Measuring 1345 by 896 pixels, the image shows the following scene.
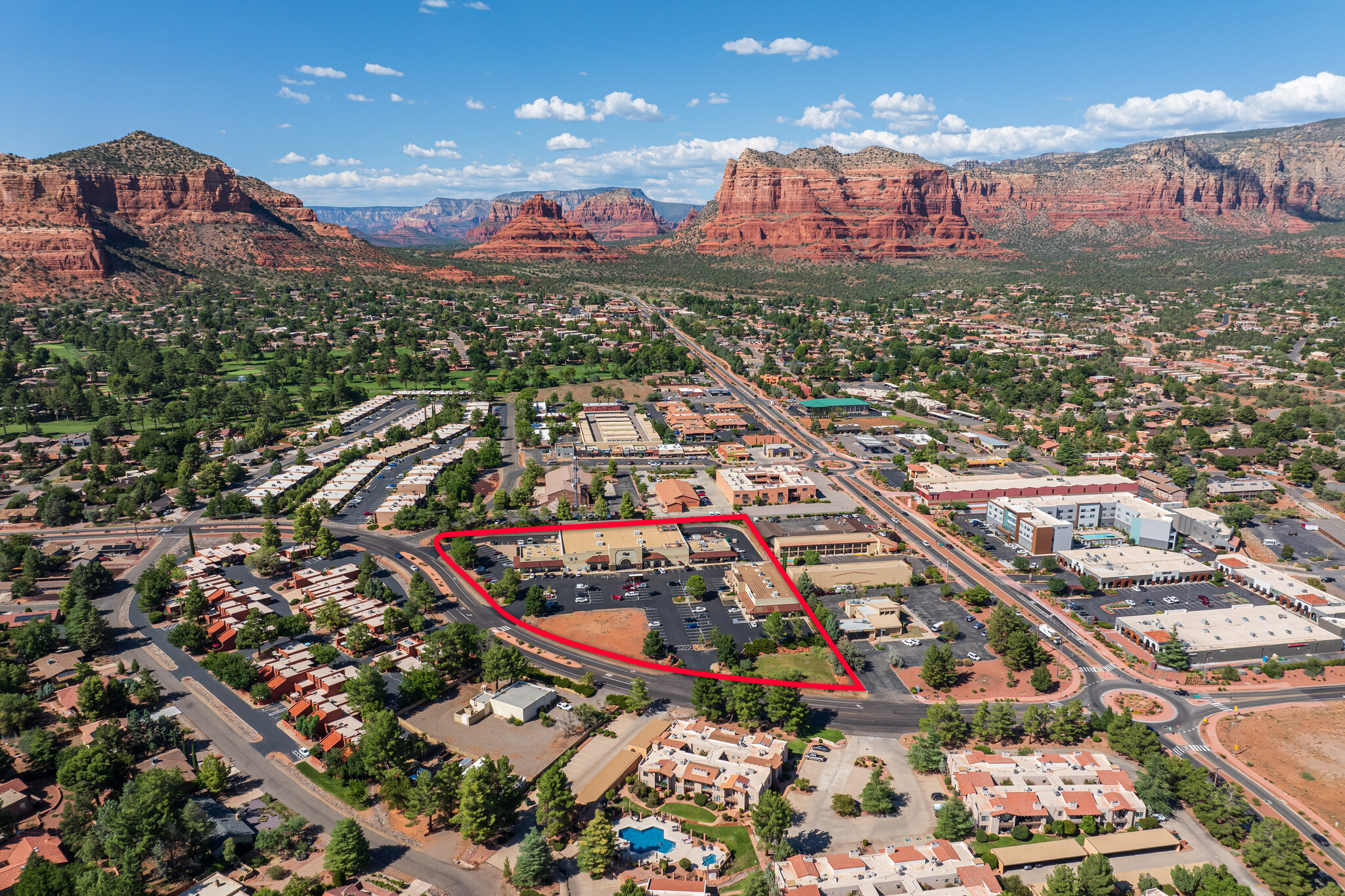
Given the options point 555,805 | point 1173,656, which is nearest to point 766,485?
point 1173,656

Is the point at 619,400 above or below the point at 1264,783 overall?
above

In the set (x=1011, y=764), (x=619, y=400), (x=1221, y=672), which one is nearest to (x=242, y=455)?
(x=619, y=400)

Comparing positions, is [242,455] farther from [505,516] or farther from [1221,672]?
[1221,672]

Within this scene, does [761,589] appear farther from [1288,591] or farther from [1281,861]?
[1288,591]

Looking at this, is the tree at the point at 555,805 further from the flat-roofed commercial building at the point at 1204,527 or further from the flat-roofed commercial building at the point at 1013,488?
the flat-roofed commercial building at the point at 1204,527

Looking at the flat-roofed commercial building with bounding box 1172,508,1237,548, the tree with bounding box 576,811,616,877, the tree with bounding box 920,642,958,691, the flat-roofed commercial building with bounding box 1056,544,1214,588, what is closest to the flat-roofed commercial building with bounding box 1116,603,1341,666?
the flat-roofed commercial building with bounding box 1056,544,1214,588

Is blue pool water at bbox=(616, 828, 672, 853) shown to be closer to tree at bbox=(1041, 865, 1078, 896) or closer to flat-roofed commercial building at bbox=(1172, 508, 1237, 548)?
tree at bbox=(1041, 865, 1078, 896)

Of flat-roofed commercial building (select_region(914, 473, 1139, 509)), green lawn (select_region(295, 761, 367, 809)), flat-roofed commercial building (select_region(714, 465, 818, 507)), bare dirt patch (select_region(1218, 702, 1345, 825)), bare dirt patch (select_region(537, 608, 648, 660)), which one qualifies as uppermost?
flat-roofed commercial building (select_region(714, 465, 818, 507))
